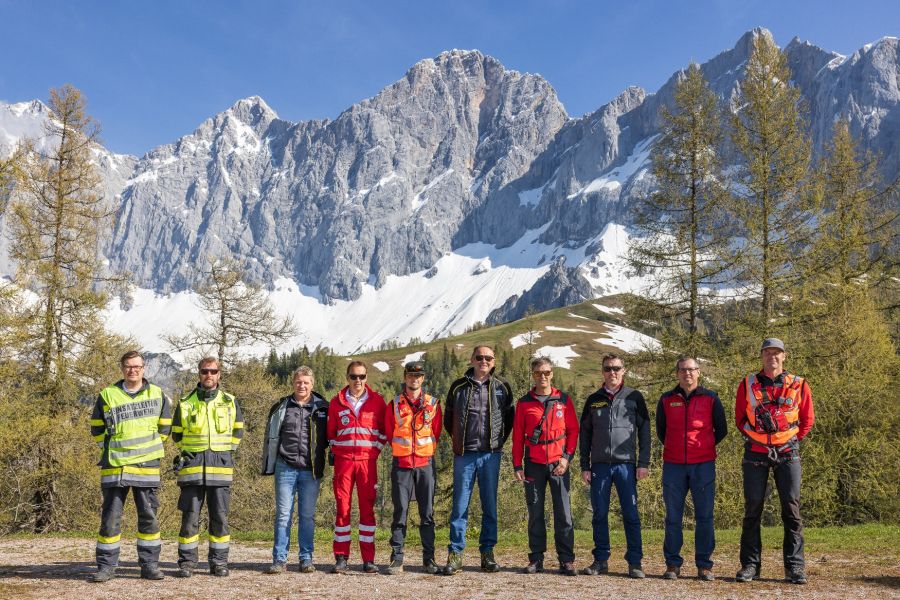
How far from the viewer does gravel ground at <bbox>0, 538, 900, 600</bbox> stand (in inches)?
298

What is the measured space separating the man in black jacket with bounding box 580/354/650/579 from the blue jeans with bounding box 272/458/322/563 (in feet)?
13.1

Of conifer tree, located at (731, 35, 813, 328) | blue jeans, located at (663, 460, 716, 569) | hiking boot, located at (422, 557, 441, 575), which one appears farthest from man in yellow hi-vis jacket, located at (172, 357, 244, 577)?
conifer tree, located at (731, 35, 813, 328)

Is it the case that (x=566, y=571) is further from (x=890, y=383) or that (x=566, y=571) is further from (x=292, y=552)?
(x=890, y=383)

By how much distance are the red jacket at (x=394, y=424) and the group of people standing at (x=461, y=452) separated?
0.02m

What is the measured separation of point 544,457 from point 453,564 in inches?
77.0

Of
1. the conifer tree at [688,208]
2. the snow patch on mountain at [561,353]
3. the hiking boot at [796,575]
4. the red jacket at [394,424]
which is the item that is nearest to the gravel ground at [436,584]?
the hiking boot at [796,575]

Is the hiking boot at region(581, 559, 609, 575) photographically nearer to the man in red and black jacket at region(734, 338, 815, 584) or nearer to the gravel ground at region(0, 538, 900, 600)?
the gravel ground at region(0, 538, 900, 600)

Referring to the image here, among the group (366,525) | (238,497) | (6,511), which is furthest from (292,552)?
(238,497)

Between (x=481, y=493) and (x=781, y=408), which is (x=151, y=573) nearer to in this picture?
(x=481, y=493)

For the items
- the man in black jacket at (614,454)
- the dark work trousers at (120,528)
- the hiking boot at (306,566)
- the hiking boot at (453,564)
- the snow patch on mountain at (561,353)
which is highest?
the snow patch on mountain at (561,353)

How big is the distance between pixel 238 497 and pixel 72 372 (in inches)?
373

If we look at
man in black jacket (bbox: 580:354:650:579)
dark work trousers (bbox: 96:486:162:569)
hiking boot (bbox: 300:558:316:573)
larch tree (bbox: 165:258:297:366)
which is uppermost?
larch tree (bbox: 165:258:297:366)

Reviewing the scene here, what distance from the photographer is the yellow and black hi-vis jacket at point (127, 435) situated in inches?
346

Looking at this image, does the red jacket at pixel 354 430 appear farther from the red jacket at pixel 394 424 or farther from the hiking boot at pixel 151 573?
the hiking boot at pixel 151 573
